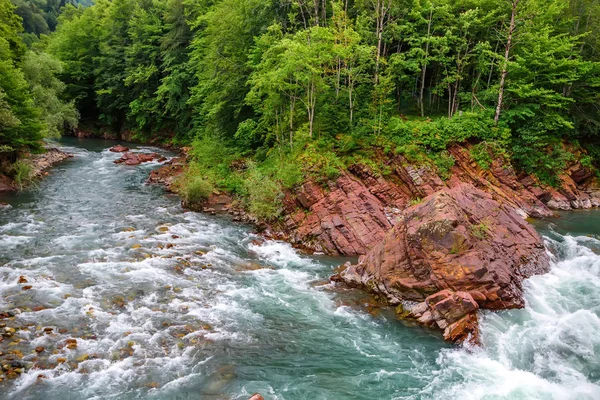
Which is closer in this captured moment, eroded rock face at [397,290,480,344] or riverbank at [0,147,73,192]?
eroded rock face at [397,290,480,344]

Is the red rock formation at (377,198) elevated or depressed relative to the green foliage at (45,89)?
depressed

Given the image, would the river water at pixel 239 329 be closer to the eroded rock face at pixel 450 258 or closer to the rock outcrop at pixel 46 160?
the eroded rock face at pixel 450 258

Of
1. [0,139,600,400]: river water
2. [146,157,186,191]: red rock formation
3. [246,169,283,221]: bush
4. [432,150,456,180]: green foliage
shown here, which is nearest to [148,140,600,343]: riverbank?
[432,150,456,180]: green foliage

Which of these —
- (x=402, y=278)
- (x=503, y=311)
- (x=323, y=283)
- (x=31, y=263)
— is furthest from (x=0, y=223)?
(x=503, y=311)

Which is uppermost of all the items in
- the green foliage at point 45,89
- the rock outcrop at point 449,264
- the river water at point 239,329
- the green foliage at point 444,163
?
the green foliage at point 45,89

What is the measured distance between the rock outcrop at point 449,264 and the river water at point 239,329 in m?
0.65

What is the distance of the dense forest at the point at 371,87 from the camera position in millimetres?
24094

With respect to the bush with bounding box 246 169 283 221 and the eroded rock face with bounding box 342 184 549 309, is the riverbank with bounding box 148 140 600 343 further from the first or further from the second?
the bush with bounding box 246 169 283 221

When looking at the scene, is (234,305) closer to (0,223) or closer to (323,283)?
(323,283)

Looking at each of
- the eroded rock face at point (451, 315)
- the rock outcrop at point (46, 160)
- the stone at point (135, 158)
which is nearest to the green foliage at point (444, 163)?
the eroded rock face at point (451, 315)

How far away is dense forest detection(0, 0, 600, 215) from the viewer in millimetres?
24094

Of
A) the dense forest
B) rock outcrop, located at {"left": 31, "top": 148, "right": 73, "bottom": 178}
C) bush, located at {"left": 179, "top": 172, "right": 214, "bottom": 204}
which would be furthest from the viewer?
rock outcrop, located at {"left": 31, "top": 148, "right": 73, "bottom": 178}

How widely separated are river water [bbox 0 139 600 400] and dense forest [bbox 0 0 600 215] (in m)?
7.08

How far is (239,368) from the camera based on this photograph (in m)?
10.9
